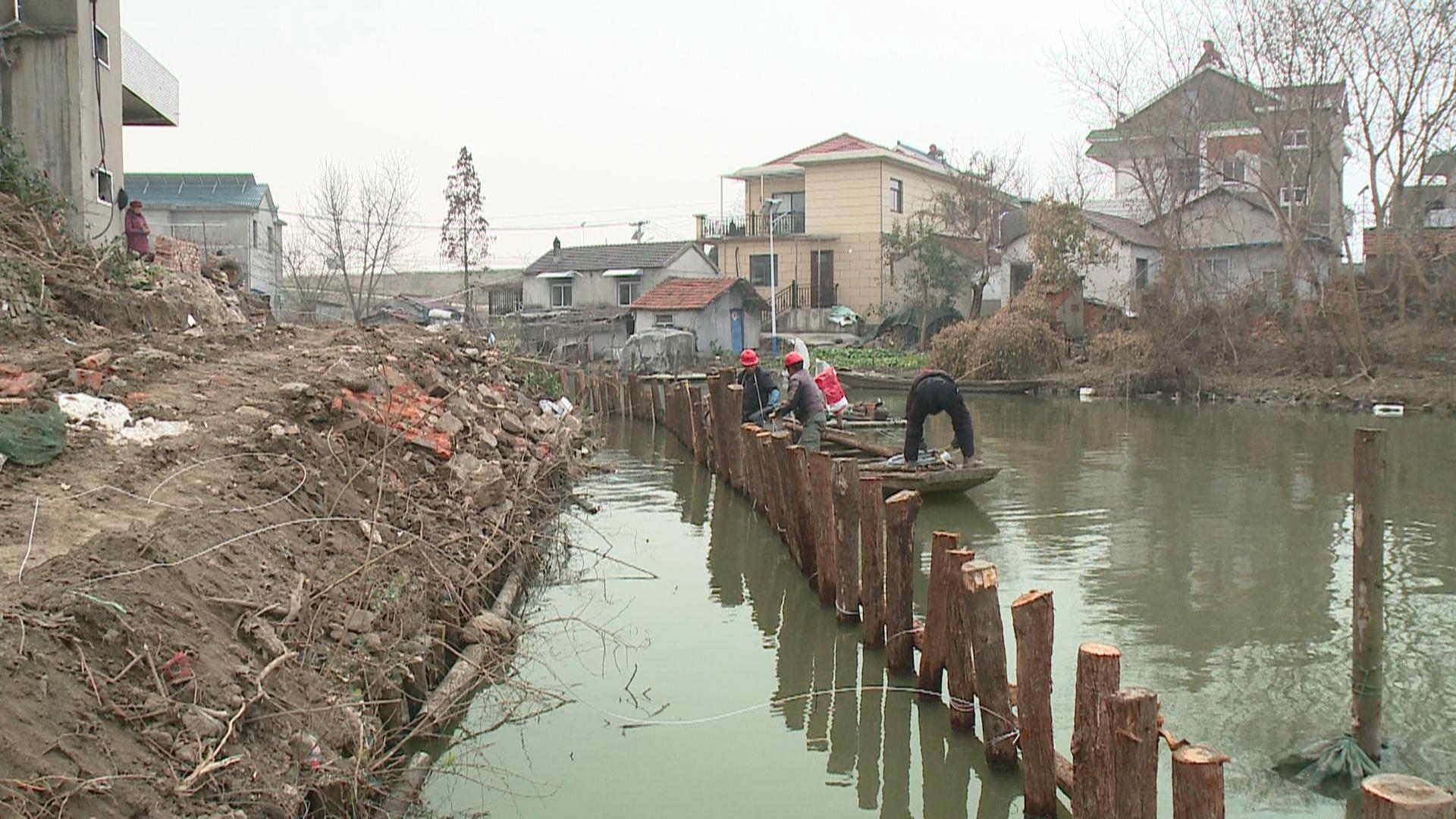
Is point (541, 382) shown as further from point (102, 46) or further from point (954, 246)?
point (954, 246)

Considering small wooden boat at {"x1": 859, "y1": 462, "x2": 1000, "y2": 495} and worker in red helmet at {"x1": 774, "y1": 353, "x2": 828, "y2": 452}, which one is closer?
small wooden boat at {"x1": 859, "y1": 462, "x2": 1000, "y2": 495}

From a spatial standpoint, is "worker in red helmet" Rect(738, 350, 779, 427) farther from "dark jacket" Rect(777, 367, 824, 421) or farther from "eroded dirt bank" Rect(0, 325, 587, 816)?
"eroded dirt bank" Rect(0, 325, 587, 816)

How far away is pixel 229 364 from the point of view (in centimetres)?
1202

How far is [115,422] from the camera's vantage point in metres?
8.66

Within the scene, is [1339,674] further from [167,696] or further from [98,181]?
[98,181]

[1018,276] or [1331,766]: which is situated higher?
[1018,276]

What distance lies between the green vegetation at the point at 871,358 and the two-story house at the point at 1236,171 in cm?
775

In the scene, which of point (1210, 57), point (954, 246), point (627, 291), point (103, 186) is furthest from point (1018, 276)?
point (103, 186)

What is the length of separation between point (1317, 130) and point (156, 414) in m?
30.6

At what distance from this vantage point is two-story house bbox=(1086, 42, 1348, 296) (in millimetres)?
32281

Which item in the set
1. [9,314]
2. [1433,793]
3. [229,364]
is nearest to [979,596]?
[1433,793]

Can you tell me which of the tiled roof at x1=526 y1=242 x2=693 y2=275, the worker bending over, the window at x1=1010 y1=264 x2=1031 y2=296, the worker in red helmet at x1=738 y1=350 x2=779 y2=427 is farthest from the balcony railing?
the worker bending over

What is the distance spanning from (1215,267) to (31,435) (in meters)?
37.2

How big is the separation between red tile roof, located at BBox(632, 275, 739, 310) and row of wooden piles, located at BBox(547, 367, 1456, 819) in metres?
32.2
